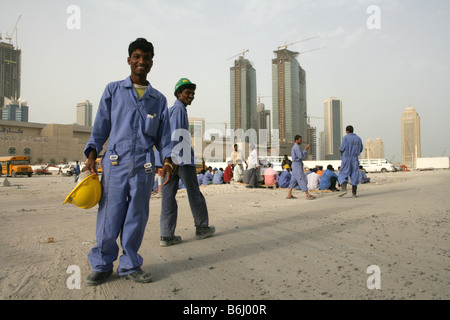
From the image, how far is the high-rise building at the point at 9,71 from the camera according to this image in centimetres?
16525

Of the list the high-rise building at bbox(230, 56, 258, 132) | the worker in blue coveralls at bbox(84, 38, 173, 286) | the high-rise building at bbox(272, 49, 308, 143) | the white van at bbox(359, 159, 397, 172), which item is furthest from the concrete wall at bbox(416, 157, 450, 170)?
the high-rise building at bbox(230, 56, 258, 132)

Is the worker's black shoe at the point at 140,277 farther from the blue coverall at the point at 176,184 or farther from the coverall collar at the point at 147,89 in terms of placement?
the coverall collar at the point at 147,89

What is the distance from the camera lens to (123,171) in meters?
2.31

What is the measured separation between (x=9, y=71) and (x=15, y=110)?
81.9 ft

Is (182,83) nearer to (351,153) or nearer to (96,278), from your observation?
(96,278)

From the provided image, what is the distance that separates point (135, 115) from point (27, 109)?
203609 mm

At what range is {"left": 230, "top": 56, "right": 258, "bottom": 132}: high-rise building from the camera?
11000 centimetres

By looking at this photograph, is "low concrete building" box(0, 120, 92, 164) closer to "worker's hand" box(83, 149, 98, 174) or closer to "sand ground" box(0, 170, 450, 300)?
"sand ground" box(0, 170, 450, 300)

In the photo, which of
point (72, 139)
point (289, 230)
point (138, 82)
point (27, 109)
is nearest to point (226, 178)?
point (289, 230)

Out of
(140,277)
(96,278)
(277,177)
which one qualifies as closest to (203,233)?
(140,277)

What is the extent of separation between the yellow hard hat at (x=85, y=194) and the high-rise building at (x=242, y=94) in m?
108

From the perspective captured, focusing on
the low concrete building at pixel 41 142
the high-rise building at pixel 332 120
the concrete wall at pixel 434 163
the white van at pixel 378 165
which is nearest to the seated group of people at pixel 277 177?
the white van at pixel 378 165

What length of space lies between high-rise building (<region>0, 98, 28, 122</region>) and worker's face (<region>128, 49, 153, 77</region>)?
634 ft

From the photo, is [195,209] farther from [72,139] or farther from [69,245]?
[72,139]
